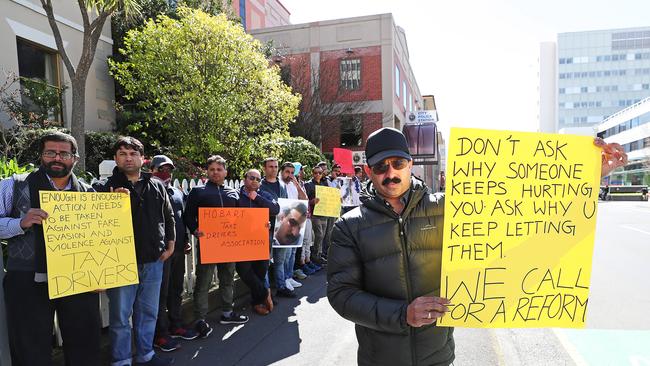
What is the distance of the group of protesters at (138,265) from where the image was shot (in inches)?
113

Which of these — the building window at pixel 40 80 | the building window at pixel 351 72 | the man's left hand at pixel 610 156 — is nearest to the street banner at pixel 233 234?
the man's left hand at pixel 610 156

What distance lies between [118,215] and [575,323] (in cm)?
317

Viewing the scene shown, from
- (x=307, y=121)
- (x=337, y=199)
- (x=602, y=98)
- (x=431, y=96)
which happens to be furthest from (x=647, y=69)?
(x=337, y=199)

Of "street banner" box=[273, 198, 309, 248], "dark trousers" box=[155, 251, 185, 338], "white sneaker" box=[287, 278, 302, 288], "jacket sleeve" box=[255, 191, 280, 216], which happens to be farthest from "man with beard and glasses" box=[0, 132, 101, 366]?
"white sneaker" box=[287, 278, 302, 288]

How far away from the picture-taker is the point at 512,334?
4.45 metres

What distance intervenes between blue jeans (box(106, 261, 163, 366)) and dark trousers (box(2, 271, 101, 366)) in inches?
12.8

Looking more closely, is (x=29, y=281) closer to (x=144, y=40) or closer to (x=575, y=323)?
(x=575, y=323)

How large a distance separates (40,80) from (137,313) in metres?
9.82

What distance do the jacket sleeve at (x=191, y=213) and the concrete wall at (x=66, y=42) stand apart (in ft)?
26.9

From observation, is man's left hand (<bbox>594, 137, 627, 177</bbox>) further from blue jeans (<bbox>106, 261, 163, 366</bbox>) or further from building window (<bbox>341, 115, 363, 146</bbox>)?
building window (<bbox>341, 115, 363, 146</bbox>)

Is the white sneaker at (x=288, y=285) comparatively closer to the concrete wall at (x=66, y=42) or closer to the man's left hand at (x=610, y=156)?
the man's left hand at (x=610, y=156)

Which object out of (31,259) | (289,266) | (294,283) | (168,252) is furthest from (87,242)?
(294,283)

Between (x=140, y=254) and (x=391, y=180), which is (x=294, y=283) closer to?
(x=140, y=254)

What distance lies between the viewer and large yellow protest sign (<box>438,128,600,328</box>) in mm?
1941
